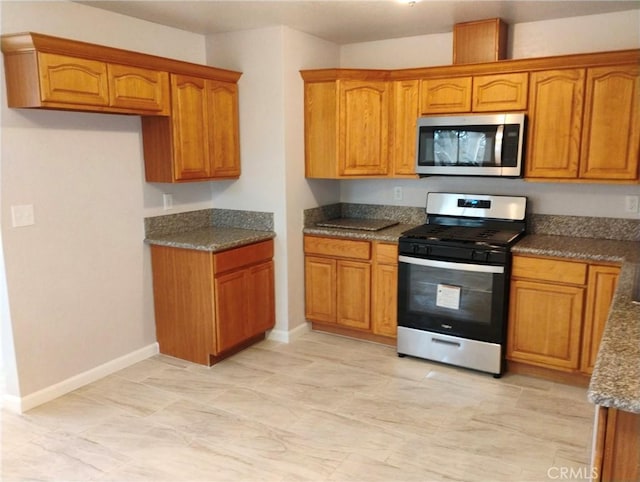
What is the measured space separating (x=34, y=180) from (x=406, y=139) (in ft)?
8.33

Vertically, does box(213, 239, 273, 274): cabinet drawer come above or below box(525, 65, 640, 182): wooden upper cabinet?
below

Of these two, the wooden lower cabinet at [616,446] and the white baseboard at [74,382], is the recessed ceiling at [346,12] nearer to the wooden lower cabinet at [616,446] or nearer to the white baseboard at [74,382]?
the white baseboard at [74,382]

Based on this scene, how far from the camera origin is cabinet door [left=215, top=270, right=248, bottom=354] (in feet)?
11.9

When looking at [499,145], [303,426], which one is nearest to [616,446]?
[303,426]

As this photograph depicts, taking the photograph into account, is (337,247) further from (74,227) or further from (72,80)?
(72,80)

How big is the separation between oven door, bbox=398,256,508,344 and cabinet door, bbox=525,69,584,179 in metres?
0.78

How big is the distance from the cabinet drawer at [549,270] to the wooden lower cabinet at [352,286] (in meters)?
0.88

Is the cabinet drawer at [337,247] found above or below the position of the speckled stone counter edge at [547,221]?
below

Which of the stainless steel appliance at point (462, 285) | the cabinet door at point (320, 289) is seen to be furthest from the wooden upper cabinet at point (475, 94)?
the cabinet door at point (320, 289)

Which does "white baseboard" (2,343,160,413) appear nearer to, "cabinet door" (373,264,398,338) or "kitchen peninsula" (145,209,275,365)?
"kitchen peninsula" (145,209,275,365)

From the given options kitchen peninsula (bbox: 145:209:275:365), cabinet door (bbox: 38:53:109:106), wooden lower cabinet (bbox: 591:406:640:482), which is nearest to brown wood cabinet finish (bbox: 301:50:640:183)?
kitchen peninsula (bbox: 145:209:275:365)

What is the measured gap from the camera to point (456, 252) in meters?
3.50

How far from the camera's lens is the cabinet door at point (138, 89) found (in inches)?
121

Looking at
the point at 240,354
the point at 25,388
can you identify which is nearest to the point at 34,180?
the point at 25,388
